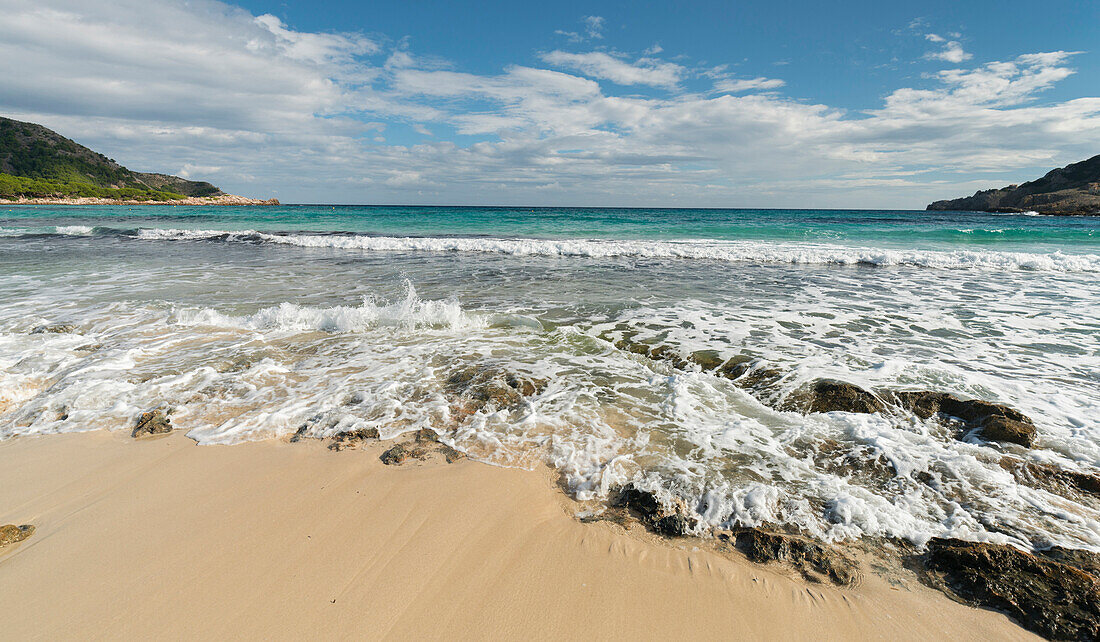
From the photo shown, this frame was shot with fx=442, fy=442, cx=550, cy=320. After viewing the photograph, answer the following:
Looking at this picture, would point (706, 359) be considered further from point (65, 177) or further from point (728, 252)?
point (65, 177)

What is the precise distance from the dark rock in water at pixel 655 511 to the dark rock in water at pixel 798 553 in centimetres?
22

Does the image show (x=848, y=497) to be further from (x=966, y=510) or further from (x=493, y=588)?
(x=493, y=588)

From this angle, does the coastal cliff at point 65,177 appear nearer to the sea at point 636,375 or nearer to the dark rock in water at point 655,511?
the sea at point 636,375

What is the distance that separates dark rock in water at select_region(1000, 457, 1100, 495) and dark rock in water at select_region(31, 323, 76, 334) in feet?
34.6

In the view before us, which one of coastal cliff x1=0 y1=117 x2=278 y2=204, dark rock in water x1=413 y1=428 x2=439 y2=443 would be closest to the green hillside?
coastal cliff x1=0 y1=117 x2=278 y2=204

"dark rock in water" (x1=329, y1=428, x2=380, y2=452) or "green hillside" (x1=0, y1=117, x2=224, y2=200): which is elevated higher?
"green hillside" (x1=0, y1=117, x2=224, y2=200)

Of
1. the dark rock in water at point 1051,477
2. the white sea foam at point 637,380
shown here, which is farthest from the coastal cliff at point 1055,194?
the dark rock in water at point 1051,477

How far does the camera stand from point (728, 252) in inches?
677

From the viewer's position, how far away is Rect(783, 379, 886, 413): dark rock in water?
4.11 m

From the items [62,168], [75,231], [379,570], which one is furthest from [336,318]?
[62,168]

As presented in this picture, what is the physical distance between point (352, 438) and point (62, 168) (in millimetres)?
137078

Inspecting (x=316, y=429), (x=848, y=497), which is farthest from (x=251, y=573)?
(x=848, y=497)

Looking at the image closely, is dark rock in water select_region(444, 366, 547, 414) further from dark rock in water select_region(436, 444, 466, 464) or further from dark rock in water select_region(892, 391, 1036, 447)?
dark rock in water select_region(892, 391, 1036, 447)

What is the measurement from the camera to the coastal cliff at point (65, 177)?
71.6m
